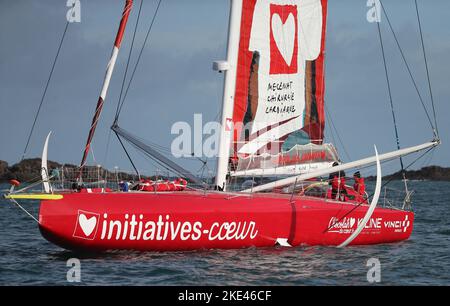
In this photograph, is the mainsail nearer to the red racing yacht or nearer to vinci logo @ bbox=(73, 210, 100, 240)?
the red racing yacht

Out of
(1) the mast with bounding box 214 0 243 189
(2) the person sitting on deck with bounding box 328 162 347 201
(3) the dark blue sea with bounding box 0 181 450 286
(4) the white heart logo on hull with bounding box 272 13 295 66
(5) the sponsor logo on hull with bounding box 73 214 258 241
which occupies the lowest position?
(3) the dark blue sea with bounding box 0 181 450 286

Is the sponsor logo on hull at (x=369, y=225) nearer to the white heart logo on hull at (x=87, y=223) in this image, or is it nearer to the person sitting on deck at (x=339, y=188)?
the person sitting on deck at (x=339, y=188)

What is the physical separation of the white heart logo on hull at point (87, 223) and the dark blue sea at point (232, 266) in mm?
602

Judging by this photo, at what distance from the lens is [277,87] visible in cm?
2053

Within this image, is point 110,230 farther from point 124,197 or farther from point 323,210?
point 323,210

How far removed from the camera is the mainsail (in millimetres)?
19688

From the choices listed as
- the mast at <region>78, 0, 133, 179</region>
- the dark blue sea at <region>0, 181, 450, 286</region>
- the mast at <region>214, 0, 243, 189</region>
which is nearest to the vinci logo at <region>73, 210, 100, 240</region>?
the dark blue sea at <region>0, 181, 450, 286</region>

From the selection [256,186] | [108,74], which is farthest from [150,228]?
[256,186]

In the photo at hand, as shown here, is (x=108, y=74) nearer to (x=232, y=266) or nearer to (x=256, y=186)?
(x=256, y=186)

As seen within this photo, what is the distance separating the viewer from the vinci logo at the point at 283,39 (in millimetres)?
20297

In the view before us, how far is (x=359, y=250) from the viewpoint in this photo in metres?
18.7

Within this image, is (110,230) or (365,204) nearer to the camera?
(110,230)

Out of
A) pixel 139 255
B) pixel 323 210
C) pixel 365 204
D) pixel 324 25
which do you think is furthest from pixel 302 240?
pixel 324 25
